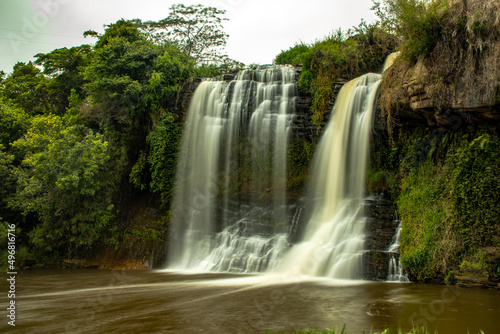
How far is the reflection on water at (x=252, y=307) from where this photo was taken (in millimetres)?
6074

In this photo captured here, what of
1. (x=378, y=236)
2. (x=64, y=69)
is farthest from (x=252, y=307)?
(x=64, y=69)

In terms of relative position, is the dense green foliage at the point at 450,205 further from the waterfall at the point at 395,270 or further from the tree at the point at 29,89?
the tree at the point at 29,89

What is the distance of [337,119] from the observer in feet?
45.4

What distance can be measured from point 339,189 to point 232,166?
507 cm

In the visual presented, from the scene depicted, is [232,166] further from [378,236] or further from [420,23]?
[420,23]

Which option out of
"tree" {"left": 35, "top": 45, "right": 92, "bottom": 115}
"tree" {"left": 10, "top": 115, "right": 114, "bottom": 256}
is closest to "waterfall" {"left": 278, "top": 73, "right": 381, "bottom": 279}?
"tree" {"left": 10, "top": 115, "right": 114, "bottom": 256}


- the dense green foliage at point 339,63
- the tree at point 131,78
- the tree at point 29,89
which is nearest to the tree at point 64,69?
the tree at point 29,89

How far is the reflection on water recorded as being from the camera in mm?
6074

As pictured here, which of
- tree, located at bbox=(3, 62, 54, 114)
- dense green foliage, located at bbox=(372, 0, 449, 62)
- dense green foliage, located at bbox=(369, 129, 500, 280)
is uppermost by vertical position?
tree, located at bbox=(3, 62, 54, 114)

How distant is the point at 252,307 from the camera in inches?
292

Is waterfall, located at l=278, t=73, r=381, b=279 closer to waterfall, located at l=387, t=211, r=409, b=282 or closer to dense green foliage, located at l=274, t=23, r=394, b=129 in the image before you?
waterfall, located at l=387, t=211, r=409, b=282

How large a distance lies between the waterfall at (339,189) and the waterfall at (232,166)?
2.11 meters

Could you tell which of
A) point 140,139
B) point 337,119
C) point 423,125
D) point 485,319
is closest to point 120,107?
point 140,139

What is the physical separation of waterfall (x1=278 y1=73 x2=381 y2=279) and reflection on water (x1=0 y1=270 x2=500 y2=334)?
3.49ft
